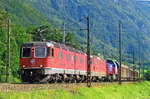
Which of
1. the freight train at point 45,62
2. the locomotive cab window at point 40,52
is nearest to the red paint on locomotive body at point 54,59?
the freight train at point 45,62

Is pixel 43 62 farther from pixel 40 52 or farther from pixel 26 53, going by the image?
pixel 26 53

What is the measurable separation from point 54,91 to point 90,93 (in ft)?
20.8

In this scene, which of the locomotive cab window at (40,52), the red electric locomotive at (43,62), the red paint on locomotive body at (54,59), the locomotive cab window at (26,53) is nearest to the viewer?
the red electric locomotive at (43,62)

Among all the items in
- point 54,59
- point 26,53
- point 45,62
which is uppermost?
point 26,53

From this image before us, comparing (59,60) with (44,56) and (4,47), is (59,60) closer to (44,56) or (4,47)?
(44,56)

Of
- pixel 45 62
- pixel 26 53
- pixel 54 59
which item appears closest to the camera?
pixel 45 62

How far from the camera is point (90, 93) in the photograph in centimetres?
2784

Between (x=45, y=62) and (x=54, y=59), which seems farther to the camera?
(x=54, y=59)

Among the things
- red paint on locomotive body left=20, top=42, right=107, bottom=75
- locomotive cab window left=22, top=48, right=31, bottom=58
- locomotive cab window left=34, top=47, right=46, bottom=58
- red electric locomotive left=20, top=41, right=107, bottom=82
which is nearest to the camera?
red electric locomotive left=20, top=41, right=107, bottom=82

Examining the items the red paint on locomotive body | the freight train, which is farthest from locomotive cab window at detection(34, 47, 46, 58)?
the red paint on locomotive body

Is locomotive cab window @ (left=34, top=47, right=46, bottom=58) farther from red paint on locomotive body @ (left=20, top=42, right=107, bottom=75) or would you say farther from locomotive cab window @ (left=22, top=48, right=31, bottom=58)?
locomotive cab window @ (left=22, top=48, right=31, bottom=58)

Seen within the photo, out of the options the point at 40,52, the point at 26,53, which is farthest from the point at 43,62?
the point at 26,53

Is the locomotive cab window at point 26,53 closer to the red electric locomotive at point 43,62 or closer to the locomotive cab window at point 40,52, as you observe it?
the red electric locomotive at point 43,62

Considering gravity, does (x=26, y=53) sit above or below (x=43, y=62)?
above
